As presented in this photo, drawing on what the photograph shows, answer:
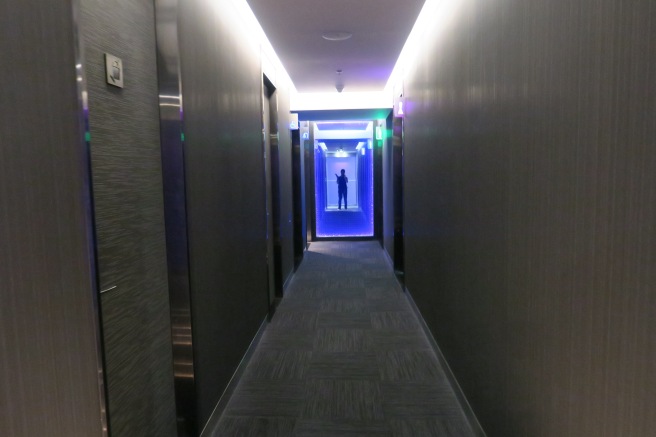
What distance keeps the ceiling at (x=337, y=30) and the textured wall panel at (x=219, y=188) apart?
0.38 m

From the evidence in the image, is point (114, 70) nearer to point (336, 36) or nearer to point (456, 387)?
point (456, 387)

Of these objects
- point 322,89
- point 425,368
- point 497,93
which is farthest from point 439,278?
point 322,89

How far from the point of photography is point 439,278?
357 centimetres

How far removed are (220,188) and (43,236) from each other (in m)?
1.53

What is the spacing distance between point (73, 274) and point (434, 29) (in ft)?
10.2

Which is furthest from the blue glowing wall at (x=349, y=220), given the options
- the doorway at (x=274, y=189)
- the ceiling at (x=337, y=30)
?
the doorway at (x=274, y=189)

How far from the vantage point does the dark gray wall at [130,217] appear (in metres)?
1.63

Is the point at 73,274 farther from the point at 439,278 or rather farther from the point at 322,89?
the point at 322,89

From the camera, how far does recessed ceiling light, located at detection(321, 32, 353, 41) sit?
4096 millimetres

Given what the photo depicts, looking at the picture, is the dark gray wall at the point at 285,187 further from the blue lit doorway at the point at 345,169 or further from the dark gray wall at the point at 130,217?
the blue lit doorway at the point at 345,169

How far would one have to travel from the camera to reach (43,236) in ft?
4.63

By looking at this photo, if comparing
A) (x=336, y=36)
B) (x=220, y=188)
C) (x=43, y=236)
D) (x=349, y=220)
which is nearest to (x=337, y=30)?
(x=336, y=36)

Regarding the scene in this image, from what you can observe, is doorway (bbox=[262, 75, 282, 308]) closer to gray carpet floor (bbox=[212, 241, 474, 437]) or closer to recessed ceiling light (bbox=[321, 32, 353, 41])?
gray carpet floor (bbox=[212, 241, 474, 437])

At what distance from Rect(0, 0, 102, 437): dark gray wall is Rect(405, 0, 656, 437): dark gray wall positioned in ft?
5.02
